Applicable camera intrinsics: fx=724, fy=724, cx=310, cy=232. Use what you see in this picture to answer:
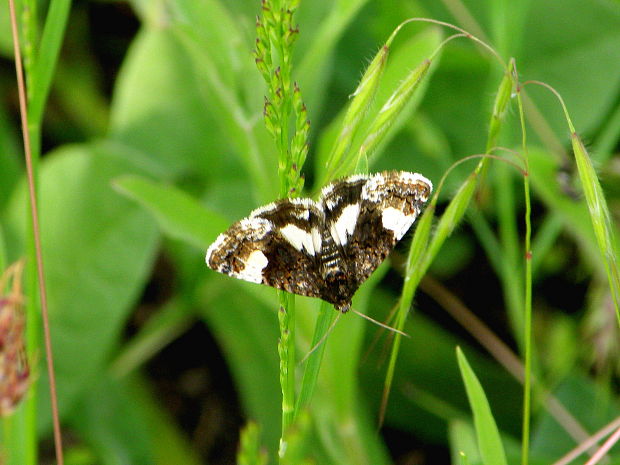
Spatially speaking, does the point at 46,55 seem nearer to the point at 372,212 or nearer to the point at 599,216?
the point at 372,212

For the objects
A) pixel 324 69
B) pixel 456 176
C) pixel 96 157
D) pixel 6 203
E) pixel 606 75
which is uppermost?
pixel 606 75

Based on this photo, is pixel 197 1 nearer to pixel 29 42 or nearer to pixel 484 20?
pixel 29 42

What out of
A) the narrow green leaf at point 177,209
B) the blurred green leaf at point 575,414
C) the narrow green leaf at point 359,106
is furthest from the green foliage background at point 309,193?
the narrow green leaf at point 359,106

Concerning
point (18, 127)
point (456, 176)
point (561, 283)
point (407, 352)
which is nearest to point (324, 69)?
point (456, 176)

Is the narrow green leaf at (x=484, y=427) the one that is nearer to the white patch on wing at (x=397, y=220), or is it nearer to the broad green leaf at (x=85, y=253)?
the white patch on wing at (x=397, y=220)

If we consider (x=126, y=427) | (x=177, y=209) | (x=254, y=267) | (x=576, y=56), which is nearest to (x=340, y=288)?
(x=254, y=267)

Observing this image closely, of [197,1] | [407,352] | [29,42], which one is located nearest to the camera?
[29,42]
